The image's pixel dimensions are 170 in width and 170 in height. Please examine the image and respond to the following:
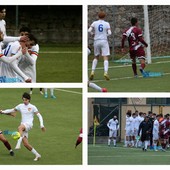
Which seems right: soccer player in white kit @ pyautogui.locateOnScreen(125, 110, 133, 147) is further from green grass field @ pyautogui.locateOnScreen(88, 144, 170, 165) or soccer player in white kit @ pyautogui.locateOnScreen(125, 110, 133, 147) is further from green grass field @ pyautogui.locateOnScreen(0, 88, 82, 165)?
green grass field @ pyautogui.locateOnScreen(0, 88, 82, 165)

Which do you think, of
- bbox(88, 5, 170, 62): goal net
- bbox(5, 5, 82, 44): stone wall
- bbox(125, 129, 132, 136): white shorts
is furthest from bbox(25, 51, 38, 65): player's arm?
bbox(5, 5, 82, 44): stone wall

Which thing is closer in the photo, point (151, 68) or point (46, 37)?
point (151, 68)

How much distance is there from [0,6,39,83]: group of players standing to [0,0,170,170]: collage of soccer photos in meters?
0.01

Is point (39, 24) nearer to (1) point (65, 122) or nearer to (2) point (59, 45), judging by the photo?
(2) point (59, 45)

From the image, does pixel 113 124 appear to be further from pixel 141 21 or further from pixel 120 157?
pixel 141 21

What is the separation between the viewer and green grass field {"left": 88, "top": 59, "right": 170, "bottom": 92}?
1015cm

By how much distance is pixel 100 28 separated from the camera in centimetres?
1059

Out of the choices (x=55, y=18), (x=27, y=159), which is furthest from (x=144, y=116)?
(x=55, y=18)

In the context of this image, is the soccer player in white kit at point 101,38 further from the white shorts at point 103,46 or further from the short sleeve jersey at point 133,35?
the short sleeve jersey at point 133,35

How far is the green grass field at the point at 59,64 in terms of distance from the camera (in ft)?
49.5

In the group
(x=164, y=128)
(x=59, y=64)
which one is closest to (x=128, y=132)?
(x=164, y=128)

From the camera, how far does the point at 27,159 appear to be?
9.61m

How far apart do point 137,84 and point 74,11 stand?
29.9ft
